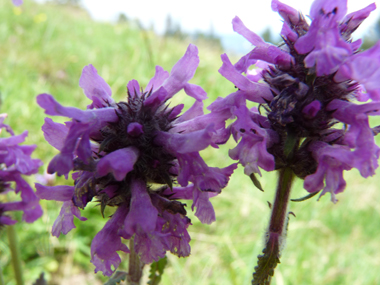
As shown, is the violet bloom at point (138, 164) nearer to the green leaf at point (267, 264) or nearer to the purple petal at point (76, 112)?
the purple petal at point (76, 112)

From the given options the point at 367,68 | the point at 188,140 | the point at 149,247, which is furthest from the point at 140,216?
the point at 367,68

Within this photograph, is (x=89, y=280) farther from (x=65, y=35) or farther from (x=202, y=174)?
(x=65, y=35)

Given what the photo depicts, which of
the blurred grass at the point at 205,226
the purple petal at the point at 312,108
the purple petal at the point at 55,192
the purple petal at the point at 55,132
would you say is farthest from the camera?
the blurred grass at the point at 205,226

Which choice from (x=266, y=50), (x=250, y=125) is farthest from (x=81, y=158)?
(x=266, y=50)

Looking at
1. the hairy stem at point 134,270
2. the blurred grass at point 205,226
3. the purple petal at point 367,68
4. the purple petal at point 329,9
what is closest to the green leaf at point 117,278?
the hairy stem at point 134,270

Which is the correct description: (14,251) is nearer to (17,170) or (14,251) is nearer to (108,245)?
(17,170)

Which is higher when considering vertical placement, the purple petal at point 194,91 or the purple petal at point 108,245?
the purple petal at point 194,91

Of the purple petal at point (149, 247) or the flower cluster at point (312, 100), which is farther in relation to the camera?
the purple petal at point (149, 247)

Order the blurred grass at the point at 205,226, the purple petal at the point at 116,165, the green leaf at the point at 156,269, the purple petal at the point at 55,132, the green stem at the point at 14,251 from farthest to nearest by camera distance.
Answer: the blurred grass at the point at 205,226 → the green stem at the point at 14,251 → the green leaf at the point at 156,269 → the purple petal at the point at 55,132 → the purple petal at the point at 116,165
